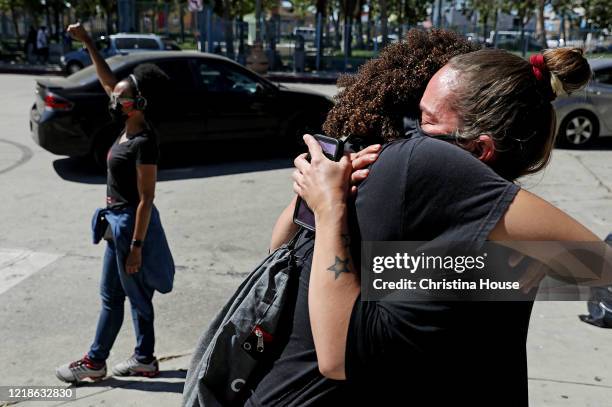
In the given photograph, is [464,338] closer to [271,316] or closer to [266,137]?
[271,316]

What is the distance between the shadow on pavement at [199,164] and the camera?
29.9ft

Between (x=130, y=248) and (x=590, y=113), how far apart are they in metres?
9.69

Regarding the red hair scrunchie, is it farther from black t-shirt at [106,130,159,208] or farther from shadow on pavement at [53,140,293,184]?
shadow on pavement at [53,140,293,184]

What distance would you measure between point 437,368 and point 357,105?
59cm

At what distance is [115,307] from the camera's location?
3.87m

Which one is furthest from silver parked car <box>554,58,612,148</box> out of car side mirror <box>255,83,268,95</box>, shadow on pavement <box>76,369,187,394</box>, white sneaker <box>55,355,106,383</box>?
white sneaker <box>55,355,106,383</box>

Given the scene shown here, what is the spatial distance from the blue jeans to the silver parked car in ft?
30.0

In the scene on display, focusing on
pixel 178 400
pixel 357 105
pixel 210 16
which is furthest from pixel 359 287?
pixel 210 16

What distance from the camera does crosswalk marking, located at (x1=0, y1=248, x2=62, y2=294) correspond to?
5.45 metres

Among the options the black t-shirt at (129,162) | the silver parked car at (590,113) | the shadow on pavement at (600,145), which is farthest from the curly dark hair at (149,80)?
the shadow on pavement at (600,145)

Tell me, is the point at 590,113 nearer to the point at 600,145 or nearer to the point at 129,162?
the point at 600,145

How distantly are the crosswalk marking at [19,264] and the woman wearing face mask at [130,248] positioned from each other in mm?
1756

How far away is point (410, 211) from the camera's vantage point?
1307 millimetres

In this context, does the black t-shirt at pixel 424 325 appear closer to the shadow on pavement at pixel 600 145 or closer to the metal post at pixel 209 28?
the shadow on pavement at pixel 600 145
